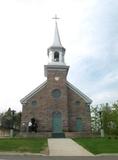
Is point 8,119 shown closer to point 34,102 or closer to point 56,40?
point 56,40

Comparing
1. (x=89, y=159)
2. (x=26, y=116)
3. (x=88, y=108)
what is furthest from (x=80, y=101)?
(x=89, y=159)

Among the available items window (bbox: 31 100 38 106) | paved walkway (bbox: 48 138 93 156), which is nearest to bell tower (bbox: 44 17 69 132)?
window (bbox: 31 100 38 106)

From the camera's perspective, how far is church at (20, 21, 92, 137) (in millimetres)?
42281

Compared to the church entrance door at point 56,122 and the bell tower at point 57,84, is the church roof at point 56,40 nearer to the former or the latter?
the bell tower at point 57,84

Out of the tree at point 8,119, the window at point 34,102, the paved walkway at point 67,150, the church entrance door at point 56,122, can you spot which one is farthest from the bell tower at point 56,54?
the tree at point 8,119

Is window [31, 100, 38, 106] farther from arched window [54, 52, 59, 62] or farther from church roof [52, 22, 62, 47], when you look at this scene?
church roof [52, 22, 62, 47]

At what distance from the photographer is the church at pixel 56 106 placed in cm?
4228

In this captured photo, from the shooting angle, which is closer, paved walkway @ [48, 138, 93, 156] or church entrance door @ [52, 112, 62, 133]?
paved walkway @ [48, 138, 93, 156]

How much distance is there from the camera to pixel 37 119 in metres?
42.5

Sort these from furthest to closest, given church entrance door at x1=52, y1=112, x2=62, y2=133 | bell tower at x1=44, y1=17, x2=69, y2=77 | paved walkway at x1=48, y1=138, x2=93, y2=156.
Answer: bell tower at x1=44, y1=17, x2=69, y2=77
church entrance door at x1=52, y1=112, x2=62, y2=133
paved walkway at x1=48, y1=138, x2=93, y2=156

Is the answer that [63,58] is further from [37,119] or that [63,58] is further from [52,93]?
[37,119]

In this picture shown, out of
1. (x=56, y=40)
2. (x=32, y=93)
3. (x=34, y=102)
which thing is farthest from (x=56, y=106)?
(x=56, y=40)

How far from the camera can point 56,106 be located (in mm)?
42906

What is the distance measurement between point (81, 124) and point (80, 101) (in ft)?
10.1
